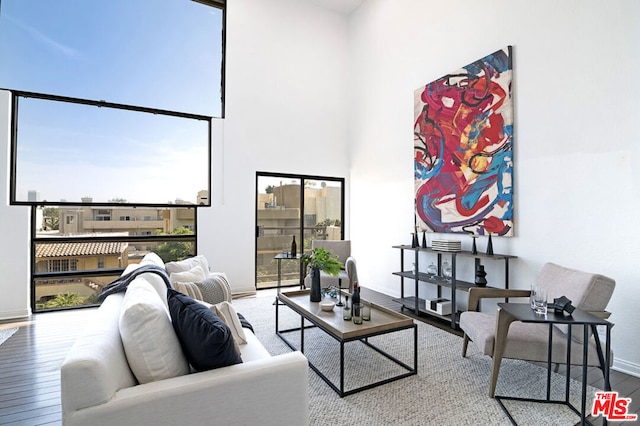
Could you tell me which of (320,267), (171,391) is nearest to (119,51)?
(320,267)

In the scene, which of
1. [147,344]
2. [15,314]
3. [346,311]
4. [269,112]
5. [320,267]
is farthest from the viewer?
[269,112]

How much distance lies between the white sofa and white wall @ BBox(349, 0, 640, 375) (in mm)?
2890

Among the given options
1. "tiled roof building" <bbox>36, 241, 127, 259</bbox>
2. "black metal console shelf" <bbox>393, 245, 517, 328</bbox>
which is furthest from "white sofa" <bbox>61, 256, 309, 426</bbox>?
"tiled roof building" <bbox>36, 241, 127, 259</bbox>

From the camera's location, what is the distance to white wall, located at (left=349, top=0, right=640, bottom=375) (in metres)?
2.76

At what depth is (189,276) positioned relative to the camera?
2.92 metres

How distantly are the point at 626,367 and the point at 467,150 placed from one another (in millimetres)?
2540

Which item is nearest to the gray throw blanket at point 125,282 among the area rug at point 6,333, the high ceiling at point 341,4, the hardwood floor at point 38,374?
the hardwood floor at point 38,374

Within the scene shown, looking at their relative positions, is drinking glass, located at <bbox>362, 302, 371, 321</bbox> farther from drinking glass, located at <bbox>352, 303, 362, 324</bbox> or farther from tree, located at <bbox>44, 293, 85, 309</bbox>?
tree, located at <bbox>44, 293, 85, 309</bbox>

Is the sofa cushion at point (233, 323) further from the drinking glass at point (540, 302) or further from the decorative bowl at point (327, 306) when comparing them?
the drinking glass at point (540, 302)

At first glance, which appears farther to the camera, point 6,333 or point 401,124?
point 401,124

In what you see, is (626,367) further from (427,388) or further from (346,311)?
(346,311)

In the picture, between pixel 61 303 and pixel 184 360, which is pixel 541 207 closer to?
pixel 184 360

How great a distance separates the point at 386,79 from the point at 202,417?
17.8 ft

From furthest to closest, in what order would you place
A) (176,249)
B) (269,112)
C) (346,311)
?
(269,112) < (176,249) < (346,311)
